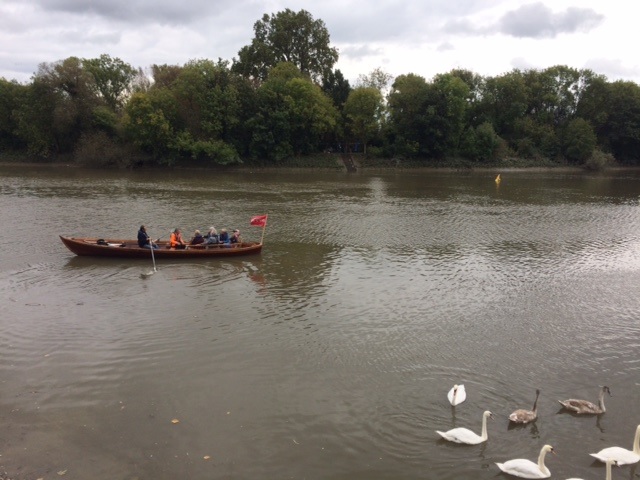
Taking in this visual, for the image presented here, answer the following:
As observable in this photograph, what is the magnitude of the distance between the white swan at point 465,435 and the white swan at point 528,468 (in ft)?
2.50

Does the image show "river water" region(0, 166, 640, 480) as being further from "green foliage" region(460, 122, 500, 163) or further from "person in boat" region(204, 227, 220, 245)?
"green foliage" region(460, 122, 500, 163)

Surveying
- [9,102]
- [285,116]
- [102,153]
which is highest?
[9,102]

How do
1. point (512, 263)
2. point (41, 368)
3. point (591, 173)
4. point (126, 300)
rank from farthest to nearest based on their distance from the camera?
point (591, 173)
point (512, 263)
point (126, 300)
point (41, 368)

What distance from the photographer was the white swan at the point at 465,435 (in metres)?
9.62

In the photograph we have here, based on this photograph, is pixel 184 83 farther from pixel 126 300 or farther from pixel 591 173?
pixel 591 173

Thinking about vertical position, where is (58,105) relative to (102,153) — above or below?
above

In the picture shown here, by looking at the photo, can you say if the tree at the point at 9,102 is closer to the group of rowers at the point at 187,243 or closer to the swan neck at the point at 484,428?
the group of rowers at the point at 187,243

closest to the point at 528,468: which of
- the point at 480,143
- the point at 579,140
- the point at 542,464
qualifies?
the point at 542,464

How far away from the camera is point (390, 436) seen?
395 inches

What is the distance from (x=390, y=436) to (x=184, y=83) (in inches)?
2665

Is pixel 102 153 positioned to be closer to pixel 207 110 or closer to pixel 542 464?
pixel 207 110

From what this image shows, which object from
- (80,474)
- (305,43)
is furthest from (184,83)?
(80,474)

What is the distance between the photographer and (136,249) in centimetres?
2208

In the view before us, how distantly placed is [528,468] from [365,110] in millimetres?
68404
